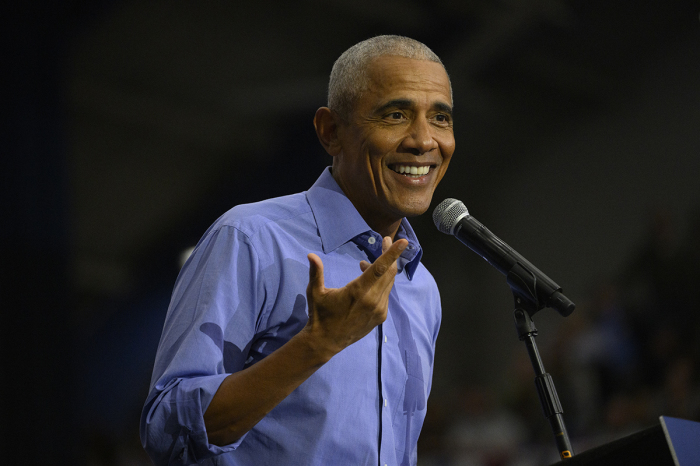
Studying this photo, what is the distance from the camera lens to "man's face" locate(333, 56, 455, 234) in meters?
1.56

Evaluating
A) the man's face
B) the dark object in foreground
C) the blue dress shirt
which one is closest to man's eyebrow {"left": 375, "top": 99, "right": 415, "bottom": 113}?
the man's face

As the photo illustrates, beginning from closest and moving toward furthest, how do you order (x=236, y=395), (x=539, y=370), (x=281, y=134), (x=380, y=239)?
(x=236, y=395) < (x=539, y=370) < (x=380, y=239) < (x=281, y=134)

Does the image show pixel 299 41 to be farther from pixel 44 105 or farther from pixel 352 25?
pixel 44 105

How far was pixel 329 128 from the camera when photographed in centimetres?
169

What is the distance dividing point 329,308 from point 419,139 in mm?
648

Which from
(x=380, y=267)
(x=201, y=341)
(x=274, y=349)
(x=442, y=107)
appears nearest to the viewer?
(x=380, y=267)

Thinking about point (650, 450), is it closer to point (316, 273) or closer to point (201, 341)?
point (316, 273)

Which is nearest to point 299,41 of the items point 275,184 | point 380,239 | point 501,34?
point 275,184

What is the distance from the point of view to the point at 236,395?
1.11 meters

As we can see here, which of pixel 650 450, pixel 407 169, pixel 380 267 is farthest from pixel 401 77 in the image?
pixel 650 450

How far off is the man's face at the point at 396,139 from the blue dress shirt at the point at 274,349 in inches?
3.4

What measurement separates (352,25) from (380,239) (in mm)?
2382

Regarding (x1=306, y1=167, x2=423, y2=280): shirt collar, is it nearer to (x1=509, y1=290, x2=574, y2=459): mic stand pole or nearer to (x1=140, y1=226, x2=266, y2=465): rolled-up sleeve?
(x1=140, y1=226, x2=266, y2=465): rolled-up sleeve

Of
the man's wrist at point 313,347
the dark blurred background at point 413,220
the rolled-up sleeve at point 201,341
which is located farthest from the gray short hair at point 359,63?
the dark blurred background at point 413,220
